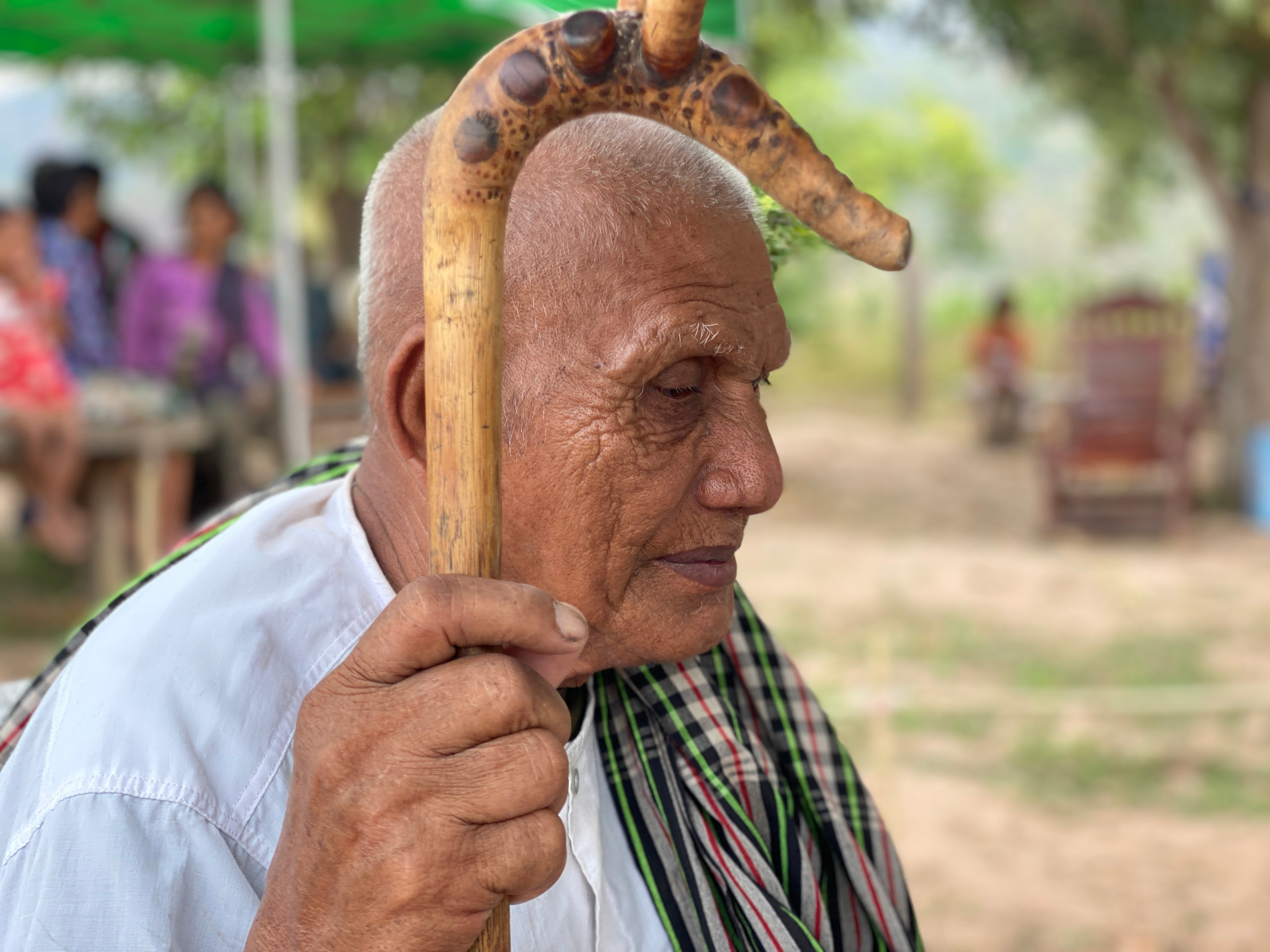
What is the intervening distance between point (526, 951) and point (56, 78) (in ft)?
37.3

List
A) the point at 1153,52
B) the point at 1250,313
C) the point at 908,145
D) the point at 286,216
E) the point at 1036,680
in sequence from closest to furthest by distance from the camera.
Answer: the point at 286,216 < the point at 1036,680 < the point at 1153,52 < the point at 1250,313 < the point at 908,145

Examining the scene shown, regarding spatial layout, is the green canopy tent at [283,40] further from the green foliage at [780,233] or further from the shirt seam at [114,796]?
the shirt seam at [114,796]

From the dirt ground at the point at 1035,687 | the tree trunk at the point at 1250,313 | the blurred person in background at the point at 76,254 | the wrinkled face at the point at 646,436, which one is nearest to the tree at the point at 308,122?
the blurred person in background at the point at 76,254

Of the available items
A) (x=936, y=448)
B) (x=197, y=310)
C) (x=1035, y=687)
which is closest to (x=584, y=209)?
(x=1035, y=687)

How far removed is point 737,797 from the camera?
1751mm

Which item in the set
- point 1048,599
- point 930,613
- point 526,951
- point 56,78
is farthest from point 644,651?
point 56,78

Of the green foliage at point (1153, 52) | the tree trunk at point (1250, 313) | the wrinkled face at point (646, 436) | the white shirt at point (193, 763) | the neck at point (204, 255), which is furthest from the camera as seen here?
the tree trunk at point (1250, 313)

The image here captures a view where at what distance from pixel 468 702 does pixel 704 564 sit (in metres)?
0.57

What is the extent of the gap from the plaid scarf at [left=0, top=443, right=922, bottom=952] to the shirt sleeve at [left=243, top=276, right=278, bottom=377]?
6229 millimetres

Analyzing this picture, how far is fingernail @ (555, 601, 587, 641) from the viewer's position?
1.00 meters

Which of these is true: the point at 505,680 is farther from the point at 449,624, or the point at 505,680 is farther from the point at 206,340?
the point at 206,340

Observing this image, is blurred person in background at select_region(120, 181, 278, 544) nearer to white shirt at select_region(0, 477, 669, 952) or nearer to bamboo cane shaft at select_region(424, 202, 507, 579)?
white shirt at select_region(0, 477, 669, 952)

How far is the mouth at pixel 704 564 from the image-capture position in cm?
147

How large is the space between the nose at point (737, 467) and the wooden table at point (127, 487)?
5839mm
